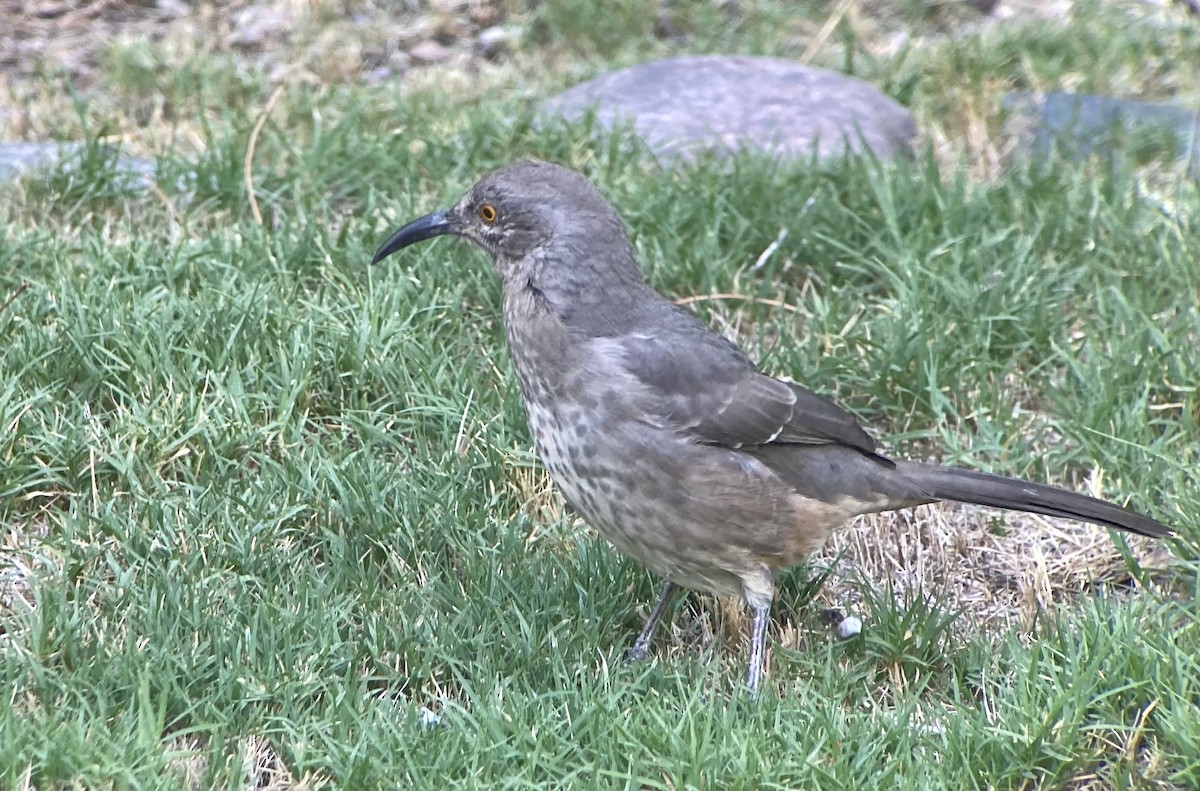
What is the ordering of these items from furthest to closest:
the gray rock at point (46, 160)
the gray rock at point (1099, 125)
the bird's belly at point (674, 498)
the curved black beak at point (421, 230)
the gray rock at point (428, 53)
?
the gray rock at point (428, 53) < the gray rock at point (1099, 125) < the gray rock at point (46, 160) < the curved black beak at point (421, 230) < the bird's belly at point (674, 498)

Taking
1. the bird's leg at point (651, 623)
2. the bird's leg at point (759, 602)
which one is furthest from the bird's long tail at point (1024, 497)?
the bird's leg at point (651, 623)

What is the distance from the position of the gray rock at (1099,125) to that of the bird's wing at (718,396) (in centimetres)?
288

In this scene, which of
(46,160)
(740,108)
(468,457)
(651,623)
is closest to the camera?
(651,623)

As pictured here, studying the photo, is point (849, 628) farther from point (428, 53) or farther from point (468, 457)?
point (428, 53)

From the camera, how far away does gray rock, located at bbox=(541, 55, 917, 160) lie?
6625 millimetres

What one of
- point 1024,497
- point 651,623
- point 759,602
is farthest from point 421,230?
point 1024,497

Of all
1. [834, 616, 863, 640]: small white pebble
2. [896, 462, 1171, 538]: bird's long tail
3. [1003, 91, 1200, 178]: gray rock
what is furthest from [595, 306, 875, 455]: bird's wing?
[1003, 91, 1200, 178]: gray rock

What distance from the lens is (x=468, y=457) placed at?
4852 millimetres

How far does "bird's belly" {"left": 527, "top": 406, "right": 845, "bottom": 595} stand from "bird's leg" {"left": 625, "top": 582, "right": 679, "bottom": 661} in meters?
0.17

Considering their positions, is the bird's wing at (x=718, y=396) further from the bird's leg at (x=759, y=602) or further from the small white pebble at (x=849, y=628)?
the small white pebble at (x=849, y=628)

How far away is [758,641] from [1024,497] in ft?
2.91

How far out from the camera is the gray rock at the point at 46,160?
232 inches

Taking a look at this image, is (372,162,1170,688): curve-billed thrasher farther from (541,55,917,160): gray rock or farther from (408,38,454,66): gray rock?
(408,38,454,66): gray rock

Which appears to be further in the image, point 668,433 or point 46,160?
point 46,160
